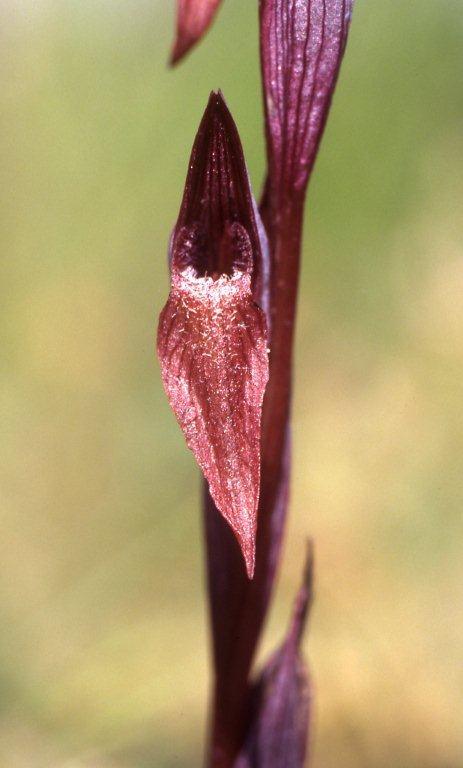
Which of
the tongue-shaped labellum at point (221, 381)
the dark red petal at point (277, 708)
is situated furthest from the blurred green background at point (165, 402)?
the tongue-shaped labellum at point (221, 381)

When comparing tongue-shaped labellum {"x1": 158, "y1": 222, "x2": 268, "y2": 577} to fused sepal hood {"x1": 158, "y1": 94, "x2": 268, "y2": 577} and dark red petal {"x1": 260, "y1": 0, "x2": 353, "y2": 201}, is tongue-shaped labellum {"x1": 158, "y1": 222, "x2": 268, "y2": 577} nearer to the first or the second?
fused sepal hood {"x1": 158, "y1": 94, "x2": 268, "y2": 577}

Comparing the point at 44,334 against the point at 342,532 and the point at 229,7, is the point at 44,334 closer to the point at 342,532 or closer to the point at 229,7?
the point at 342,532

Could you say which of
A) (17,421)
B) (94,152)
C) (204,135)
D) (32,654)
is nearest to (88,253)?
(94,152)

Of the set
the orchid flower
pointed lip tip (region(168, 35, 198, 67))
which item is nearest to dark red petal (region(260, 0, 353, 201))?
the orchid flower

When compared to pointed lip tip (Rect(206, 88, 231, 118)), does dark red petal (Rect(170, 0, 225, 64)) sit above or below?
above

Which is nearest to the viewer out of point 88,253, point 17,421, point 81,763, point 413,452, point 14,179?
point 81,763

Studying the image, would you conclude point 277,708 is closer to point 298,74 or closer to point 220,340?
point 220,340

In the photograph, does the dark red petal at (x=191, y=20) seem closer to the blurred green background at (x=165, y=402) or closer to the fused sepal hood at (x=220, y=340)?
the fused sepal hood at (x=220, y=340)

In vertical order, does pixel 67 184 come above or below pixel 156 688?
above
